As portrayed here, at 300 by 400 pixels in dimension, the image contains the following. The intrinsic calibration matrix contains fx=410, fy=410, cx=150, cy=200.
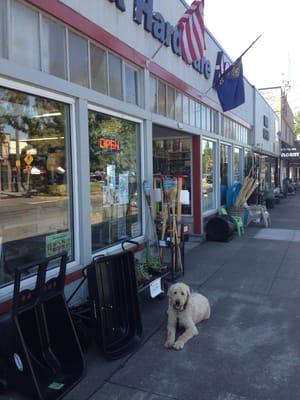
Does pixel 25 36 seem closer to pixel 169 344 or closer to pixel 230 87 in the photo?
pixel 169 344

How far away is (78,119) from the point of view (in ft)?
15.8

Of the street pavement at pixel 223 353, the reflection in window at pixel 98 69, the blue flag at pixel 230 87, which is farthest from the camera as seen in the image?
the blue flag at pixel 230 87

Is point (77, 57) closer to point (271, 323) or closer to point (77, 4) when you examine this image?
point (77, 4)

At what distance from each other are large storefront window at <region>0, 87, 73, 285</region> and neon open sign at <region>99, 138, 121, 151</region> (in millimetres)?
831

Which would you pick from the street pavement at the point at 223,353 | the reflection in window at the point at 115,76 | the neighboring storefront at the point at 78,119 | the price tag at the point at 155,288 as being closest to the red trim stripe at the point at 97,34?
the neighboring storefront at the point at 78,119

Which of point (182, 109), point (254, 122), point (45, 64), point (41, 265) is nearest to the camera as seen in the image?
point (41, 265)

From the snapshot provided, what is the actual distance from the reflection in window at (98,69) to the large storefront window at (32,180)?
77 centimetres

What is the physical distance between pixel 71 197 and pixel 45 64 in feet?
4.98

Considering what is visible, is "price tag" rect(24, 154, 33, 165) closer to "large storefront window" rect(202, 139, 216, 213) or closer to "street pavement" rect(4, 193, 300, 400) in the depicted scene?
"street pavement" rect(4, 193, 300, 400)

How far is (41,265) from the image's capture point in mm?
3115

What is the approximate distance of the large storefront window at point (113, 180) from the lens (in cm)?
545

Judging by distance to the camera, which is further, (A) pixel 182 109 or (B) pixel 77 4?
(A) pixel 182 109

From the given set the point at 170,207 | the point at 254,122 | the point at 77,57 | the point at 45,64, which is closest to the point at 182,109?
the point at 170,207

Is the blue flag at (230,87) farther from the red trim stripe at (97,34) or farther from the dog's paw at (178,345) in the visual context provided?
the dog's paw at (178,345)
